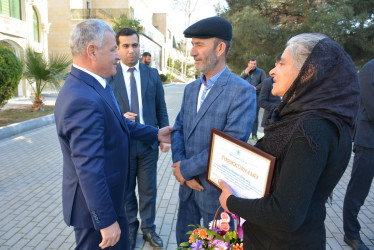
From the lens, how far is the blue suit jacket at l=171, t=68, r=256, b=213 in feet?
6.97

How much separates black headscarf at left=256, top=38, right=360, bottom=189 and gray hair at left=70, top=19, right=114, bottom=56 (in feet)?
4.01

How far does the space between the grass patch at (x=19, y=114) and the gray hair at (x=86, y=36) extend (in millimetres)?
8893

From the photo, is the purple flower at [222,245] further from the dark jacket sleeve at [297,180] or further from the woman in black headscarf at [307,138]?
the dark jacket sleeve at [297,180]

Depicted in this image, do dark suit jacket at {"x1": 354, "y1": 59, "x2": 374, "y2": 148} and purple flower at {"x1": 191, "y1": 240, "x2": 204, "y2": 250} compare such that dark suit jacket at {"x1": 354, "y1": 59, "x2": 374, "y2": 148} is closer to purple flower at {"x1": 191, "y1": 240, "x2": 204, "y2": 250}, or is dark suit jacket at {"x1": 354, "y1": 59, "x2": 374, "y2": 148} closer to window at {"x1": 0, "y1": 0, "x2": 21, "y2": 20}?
purple flower at {"x1": 191, "y1": 240, "x2": 204, "y2": 250}

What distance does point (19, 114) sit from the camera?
1134 cm

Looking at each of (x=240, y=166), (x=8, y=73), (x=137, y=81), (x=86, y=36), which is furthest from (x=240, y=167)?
(x=8, y=73)

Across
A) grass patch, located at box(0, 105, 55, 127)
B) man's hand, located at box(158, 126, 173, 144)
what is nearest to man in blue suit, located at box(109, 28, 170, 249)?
man's hand, located at box(158, 126, 173, 144)

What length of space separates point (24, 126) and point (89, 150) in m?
9.04

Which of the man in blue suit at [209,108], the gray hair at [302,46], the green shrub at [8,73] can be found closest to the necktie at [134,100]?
the man in blue suit at [209,108]

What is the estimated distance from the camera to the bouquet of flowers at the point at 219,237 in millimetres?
1830

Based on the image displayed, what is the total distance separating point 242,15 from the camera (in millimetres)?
13523

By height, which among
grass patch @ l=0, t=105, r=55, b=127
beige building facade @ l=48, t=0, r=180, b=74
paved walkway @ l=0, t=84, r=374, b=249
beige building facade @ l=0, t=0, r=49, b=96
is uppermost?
beige building facade @ l=48, t=0, r=180, b=74

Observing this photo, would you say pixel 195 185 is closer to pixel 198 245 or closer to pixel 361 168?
pixel 198 245

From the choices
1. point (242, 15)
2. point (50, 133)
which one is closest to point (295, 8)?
point (242, 15)
